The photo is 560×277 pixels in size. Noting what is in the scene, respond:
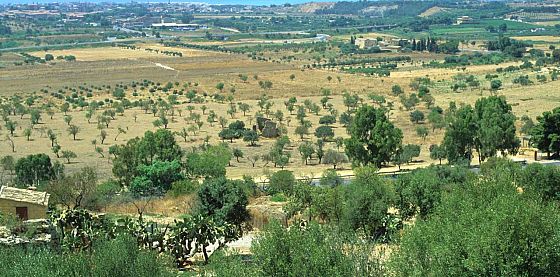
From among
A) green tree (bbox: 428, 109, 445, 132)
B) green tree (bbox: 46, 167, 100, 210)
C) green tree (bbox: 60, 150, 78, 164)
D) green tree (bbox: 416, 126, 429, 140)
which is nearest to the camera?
green tree (bbox: 46, 167, 100, 210)

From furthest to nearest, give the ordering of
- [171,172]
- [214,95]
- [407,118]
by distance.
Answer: [214,95]
[407,118]
[171,172]

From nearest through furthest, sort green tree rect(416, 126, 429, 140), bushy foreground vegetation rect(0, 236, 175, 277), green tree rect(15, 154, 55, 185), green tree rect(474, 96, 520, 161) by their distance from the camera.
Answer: bushy foreground vegetation rect(0, 236, 175, 277) → green tree rect(15, 154, 55, 185) → green tree rect(474, 96, 520, 161) → green tree rect(416, 126, 429, 140)

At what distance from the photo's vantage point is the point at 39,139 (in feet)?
198

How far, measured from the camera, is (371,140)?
137 feet

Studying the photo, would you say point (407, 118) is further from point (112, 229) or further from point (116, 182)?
point (112, 229)

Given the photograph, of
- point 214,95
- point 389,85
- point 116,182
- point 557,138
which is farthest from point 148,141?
point 389,85

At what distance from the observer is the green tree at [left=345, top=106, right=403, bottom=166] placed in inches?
1641

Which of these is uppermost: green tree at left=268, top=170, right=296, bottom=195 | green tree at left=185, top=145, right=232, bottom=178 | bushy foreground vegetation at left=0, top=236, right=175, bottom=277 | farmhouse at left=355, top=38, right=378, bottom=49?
bushy foreground vegetation at left=0, top=236, right=175, bottom=277

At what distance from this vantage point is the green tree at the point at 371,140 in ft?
137

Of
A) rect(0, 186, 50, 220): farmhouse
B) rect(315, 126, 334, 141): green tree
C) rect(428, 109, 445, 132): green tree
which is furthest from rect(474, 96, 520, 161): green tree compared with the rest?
rect(0, 186, 50, 220): farmhouse

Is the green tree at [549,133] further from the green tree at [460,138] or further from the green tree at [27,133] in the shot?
the green tree at [27,133]

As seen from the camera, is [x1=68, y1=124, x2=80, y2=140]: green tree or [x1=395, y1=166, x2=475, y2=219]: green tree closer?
[x1=395, y1=166, x2=475, y2=219]: green tree

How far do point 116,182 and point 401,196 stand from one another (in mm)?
17309

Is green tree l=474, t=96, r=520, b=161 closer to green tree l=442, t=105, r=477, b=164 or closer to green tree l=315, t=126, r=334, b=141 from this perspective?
green tree l=442, t=105, r=477, b=164
